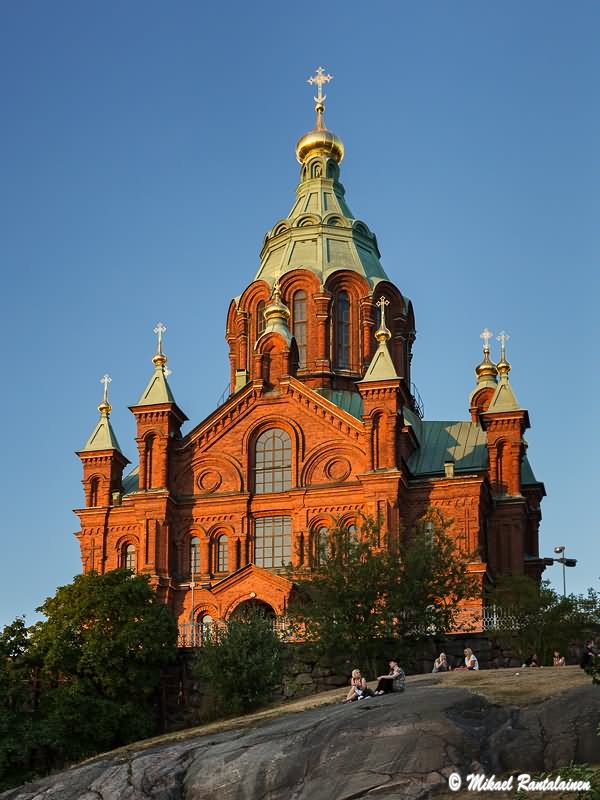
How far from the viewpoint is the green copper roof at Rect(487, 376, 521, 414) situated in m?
66.9

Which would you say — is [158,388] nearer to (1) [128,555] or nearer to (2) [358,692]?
(1) [128,555]

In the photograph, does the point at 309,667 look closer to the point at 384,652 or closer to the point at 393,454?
the point at 384,652

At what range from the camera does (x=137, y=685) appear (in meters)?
48.7

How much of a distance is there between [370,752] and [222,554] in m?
32.9

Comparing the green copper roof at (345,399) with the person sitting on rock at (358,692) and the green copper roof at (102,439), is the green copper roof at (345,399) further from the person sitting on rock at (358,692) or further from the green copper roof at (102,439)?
the person sitting on rock at (358,692)

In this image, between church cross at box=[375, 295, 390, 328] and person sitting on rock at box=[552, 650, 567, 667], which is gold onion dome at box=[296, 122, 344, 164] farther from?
person sitting on rock at box=[552, 650, 567, 667]

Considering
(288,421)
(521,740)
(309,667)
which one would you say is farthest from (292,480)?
(521,740)

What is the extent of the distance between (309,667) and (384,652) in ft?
8.99

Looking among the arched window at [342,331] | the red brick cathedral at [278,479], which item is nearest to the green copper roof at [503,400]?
the red brick cathedral at [278,479]

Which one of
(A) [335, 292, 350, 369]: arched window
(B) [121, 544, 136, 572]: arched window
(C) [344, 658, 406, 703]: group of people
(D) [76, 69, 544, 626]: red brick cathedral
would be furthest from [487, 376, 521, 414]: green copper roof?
(C) [344, 658, 406, 703]: group of people

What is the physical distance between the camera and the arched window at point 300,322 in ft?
244

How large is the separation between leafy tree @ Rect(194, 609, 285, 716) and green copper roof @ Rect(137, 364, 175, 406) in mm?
20227

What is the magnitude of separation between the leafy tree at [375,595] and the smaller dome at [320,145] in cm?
3830

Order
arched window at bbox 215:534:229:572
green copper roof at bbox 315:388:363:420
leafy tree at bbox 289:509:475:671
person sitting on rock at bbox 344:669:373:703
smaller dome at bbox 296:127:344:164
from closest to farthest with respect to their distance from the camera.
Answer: person sitting on rock at bbox 344:669:373:703 → leafy tree at bbox 289:509:475:671 → arched window at bbox 215:534:229:572 → green copper roof at bbox 315:388:363:420 → smaller dome at bbox 296:127:344:164
